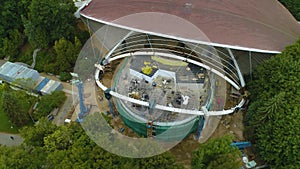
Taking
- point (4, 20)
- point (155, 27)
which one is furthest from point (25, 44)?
point (155, 27)

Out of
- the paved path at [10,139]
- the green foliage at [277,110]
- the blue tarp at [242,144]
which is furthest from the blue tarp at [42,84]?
the green foliage at [277,110]

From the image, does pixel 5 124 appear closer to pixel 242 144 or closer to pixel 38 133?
pixel 38 133

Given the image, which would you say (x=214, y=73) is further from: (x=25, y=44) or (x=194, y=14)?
(x=25, y=44)

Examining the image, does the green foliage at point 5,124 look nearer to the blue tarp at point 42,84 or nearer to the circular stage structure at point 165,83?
the blue tarp at point 42,84

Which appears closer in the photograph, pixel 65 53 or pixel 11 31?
pixel 65 53

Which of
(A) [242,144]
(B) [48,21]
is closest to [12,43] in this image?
(B) [48,21]

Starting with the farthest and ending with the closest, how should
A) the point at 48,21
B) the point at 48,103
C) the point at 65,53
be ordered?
the point at 48,21
the point at 65,53
the point at 48,103
